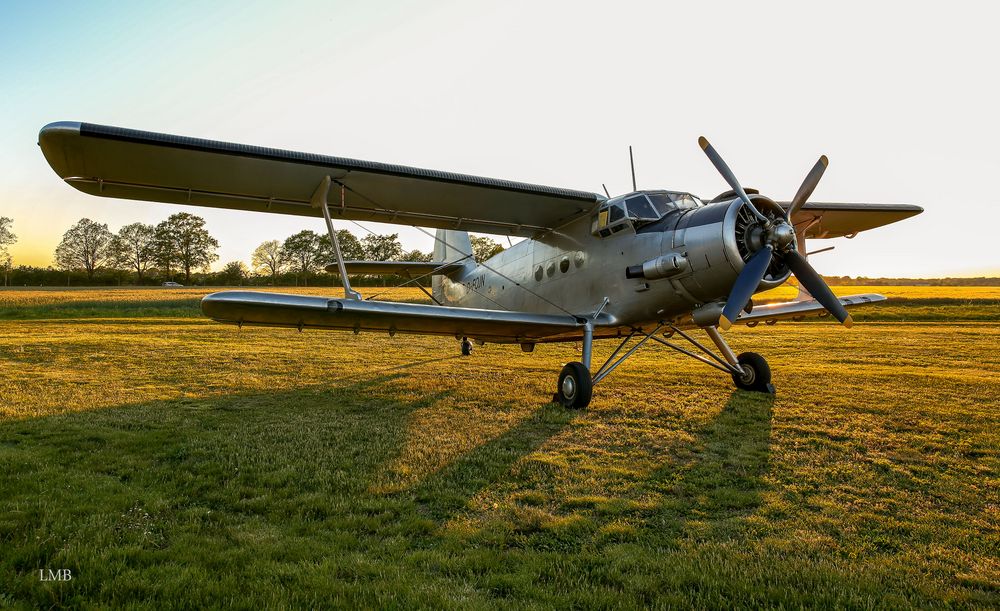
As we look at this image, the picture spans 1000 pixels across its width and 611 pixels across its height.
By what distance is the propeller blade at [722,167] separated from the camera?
24.4 ft

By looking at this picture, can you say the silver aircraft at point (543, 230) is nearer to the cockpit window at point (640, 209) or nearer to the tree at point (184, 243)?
the cockpit window at point (640, 209)

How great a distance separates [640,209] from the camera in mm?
8711

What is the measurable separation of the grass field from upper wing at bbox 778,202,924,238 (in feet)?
11.4

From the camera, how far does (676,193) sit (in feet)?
29.1

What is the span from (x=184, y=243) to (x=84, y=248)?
19874 millimetres

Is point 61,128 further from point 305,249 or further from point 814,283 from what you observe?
point 305,249

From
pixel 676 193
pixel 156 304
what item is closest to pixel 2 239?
pixel 156 304

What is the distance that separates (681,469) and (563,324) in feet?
13.2

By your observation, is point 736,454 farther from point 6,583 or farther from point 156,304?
point 156,304

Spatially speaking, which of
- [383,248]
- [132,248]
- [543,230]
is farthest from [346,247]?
[543,230]

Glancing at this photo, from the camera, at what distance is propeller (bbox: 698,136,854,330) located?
701 centimetres

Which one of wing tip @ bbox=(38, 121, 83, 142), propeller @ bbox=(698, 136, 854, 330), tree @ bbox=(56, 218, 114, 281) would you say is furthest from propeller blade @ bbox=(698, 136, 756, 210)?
tree @ bbox=(56, 218, 114, 281)

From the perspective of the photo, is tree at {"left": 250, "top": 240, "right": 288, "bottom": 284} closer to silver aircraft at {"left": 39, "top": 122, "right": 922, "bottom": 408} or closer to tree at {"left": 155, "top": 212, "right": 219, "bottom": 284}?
tree at {"left": 155, "top": 212, "right": 219, "bottom": 284}

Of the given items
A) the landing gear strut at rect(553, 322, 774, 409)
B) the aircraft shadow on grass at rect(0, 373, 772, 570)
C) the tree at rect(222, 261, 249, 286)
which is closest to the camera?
the aircraft shadow on grass at rect(0, 373, 772, 570)
